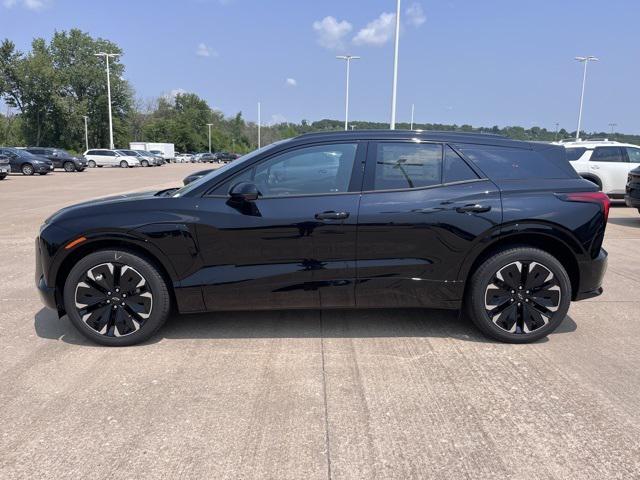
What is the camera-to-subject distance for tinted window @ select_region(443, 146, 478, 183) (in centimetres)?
402

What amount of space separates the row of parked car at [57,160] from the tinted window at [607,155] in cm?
2452

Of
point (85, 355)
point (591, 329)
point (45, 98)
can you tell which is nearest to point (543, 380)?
point (591, 329)

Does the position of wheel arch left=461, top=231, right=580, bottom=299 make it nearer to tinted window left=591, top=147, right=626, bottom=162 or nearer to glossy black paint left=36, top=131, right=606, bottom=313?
glossy black paint left=36, top=131, right=606, bottom=313

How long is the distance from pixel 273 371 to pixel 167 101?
11952 centimetres

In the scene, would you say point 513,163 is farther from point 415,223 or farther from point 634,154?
point 634,154

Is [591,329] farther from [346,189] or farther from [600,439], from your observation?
[346,189]

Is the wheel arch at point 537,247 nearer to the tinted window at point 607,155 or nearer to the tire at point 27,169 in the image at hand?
the tinted window at point 607,155

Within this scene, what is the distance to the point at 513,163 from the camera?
4141 mm

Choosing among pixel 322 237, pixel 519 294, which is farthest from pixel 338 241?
pixel 519 294

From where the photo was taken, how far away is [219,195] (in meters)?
3.90

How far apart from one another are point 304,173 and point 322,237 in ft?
1.81

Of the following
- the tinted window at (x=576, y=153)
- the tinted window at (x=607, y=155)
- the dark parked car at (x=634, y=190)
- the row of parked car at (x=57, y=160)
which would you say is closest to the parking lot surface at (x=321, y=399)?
the dark parked car at (x=634, y=190)

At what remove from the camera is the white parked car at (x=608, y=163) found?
43.6 feet

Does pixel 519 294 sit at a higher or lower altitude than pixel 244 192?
lower
